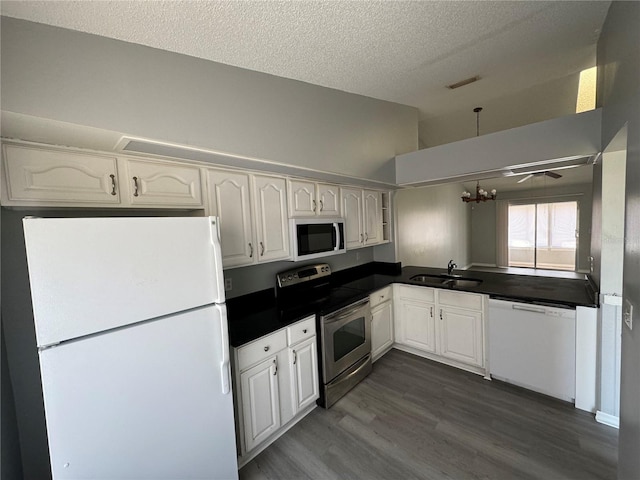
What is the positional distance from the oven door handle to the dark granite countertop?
0.19 feet

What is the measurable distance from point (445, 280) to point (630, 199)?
217cm

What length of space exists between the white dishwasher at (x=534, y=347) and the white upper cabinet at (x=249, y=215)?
2116 mm

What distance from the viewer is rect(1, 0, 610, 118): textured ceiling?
129 centimetres

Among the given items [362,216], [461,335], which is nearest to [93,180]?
[362,216]

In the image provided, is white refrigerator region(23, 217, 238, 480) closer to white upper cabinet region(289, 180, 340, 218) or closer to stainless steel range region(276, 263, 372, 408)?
stainless steel range region(276, 263, 372, 408)

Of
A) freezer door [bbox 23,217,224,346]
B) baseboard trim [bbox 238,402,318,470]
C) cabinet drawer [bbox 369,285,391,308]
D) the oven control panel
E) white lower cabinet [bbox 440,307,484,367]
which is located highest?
freezer door [bbox 23,217,224,346]

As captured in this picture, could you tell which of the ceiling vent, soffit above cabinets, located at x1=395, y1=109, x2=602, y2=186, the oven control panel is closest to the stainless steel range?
the oven control panel

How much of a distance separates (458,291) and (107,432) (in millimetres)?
2845

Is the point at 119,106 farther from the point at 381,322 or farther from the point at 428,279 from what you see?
the point at 428,279

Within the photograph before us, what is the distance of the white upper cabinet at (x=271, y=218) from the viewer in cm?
222

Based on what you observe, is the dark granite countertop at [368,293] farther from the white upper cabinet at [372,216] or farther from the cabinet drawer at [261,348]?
the white upper cabinet at [372,216]

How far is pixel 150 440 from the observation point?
50.7 inches

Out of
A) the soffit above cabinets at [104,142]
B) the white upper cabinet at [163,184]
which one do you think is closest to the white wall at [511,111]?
the soffit above cabinets at [104,142]

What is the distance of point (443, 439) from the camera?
195 centimetres
